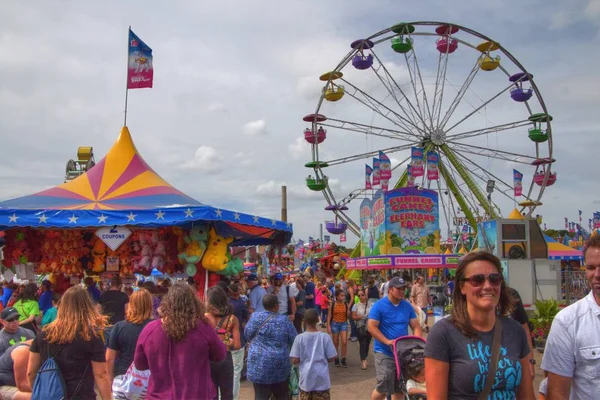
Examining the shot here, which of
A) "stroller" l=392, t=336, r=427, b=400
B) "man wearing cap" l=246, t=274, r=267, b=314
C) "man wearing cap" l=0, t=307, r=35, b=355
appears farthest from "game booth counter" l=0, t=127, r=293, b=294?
"stroller" l=392, t=336, r=427, b=400

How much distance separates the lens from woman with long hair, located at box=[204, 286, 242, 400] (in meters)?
4.62

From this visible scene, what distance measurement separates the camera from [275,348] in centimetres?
516

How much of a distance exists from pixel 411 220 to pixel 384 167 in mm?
3627

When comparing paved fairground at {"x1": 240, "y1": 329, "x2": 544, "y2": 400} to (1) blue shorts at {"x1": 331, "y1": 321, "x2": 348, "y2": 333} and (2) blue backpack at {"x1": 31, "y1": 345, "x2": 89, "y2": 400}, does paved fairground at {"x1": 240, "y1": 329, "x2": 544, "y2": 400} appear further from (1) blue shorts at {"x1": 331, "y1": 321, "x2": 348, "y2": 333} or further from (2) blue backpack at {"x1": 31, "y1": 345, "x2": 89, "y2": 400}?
(2) blue backpack at {"x1": 31, "y1": 345, "x2": 89, "y2": 400}

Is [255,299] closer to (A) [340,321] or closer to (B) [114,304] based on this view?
(A) [340,321]

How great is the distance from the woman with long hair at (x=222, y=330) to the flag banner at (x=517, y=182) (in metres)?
25.0

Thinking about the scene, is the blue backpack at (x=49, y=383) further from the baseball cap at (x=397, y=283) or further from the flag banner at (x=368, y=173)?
the flag banner at (x=368, y=173)

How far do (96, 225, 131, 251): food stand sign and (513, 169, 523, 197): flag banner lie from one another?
2303 centimetres

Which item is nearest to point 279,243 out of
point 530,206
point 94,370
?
point 94,370

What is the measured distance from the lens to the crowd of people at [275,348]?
2.38m

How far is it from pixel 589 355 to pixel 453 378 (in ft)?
1.93

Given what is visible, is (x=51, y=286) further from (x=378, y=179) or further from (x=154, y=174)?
(x=378, y=179)

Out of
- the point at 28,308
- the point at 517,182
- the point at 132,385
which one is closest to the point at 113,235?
the point at 28,308

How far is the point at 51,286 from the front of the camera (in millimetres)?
9438
